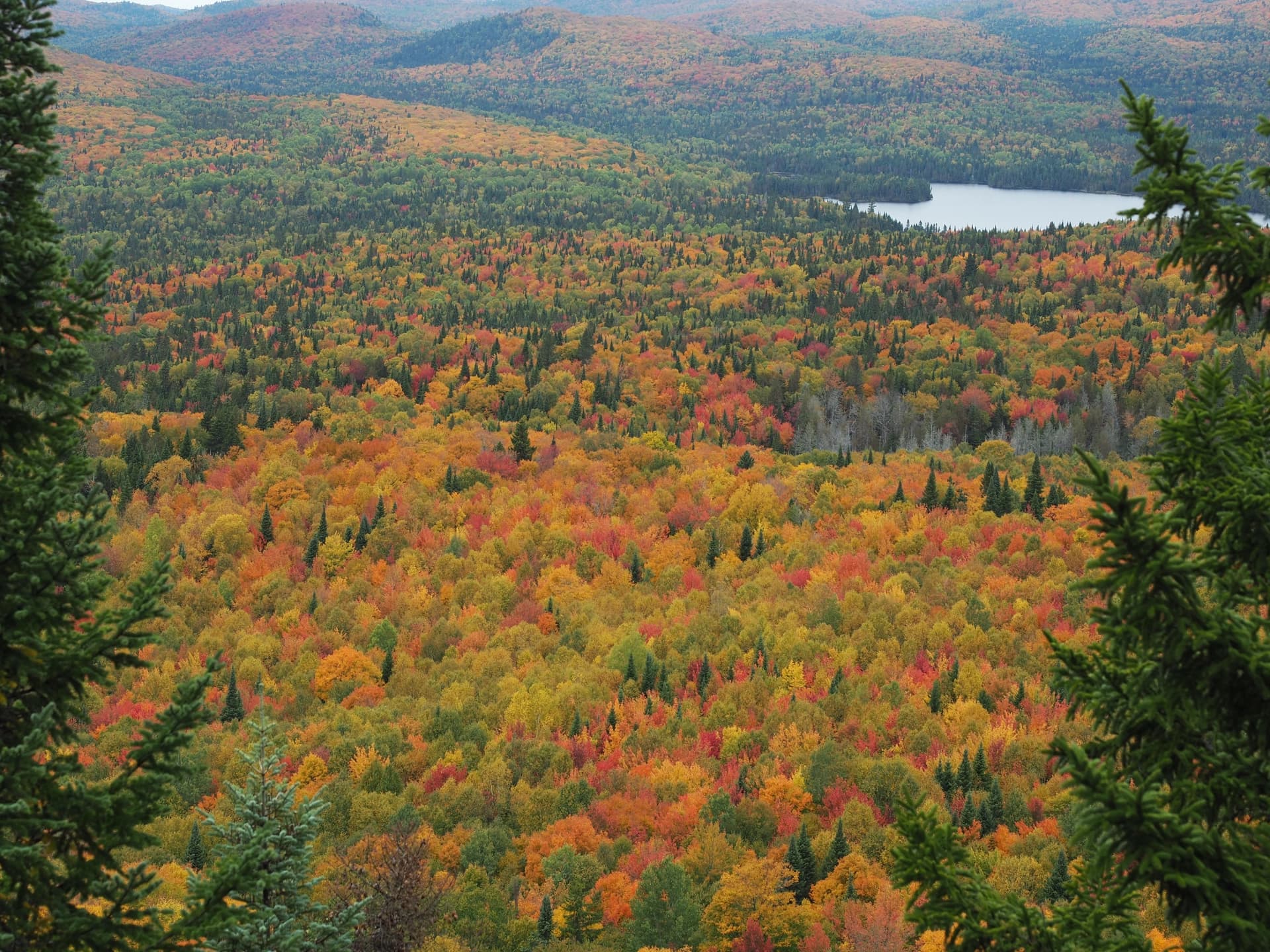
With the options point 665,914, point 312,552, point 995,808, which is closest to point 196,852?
point 665,914

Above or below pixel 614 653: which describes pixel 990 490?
above

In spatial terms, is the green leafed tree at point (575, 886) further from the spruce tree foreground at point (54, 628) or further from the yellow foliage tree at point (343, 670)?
the spruce tree foreground at point (54, 628)

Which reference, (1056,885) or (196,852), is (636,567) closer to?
(196,852)

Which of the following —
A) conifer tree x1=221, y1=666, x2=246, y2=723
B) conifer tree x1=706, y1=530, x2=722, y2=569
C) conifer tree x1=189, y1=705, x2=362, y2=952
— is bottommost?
conifer tree x1=221, y1=666, x2=246, y2=723

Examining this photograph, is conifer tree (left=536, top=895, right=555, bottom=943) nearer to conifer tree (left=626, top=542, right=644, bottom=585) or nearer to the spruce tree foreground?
the spruce tree foreground

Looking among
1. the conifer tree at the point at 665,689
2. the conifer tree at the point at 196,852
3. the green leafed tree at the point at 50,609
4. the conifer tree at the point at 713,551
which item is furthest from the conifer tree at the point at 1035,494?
the green leafed tree at the point at 50,609

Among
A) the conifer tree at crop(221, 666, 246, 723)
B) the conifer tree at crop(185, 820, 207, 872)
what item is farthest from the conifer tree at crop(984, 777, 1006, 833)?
the conifer tree at crop(221, 666, 246, 723)
